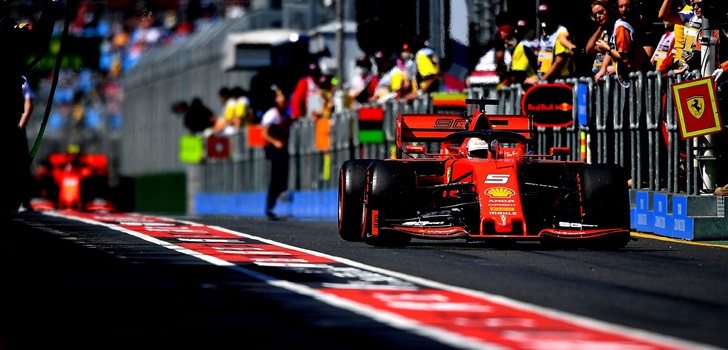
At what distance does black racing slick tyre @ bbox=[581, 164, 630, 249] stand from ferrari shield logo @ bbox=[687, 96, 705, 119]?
7.03 feet

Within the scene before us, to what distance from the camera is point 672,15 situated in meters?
16.7

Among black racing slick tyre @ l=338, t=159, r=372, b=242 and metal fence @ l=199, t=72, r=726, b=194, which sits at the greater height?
metal fence @ l=199, t=72, r=726, b=194

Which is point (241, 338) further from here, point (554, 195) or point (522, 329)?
point (554, 195)

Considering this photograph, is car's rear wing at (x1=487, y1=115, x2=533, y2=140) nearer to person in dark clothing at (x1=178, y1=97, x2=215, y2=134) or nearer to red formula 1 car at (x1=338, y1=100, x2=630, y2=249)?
red formula 1 car at (x1=338, y1=100, x2=630, y2=249)

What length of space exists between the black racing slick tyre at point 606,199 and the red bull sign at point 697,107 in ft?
7.03

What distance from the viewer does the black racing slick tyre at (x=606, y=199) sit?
13383 millimetres

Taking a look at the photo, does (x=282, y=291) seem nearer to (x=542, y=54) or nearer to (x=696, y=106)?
(x=696, y=106)

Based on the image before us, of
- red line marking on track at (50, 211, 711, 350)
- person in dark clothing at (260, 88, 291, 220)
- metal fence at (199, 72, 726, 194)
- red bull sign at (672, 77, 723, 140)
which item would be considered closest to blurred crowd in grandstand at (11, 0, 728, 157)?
metal fence at (199, 72, 726, 194)

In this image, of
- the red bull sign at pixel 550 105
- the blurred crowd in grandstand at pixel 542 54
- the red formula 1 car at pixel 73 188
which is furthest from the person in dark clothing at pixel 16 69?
the red formula 1 car at pixel 73 188

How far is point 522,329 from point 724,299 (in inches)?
78.3

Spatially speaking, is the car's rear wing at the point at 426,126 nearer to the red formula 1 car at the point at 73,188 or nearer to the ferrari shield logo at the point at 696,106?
the ferrari shield logo at the point at 696,106

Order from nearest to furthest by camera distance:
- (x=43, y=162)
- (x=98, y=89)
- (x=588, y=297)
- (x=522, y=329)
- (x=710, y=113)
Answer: (x=522, y=329) < (x=588, y=297) < (x=710, y=113) < (x=43, y=162) < (x=98, y=89)

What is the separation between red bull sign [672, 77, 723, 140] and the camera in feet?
50.2

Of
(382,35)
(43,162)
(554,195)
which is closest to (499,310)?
(554,195)
